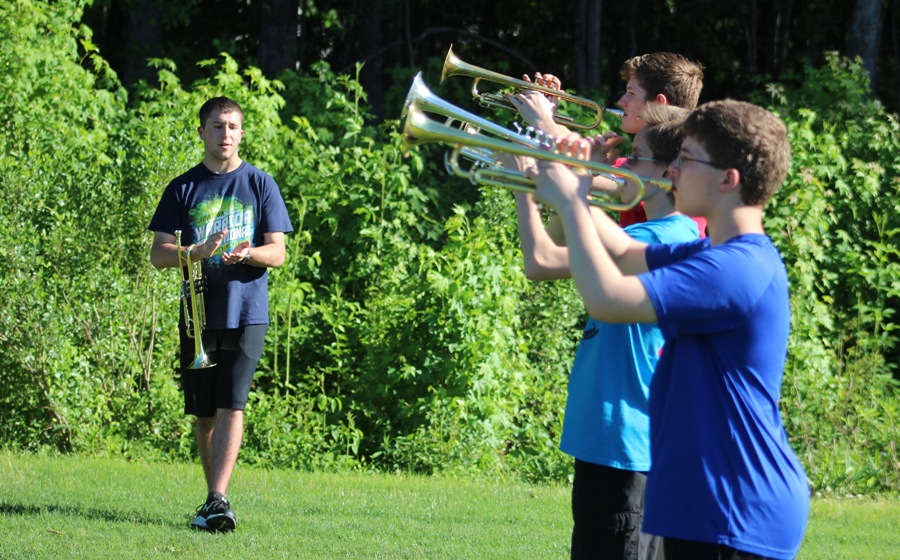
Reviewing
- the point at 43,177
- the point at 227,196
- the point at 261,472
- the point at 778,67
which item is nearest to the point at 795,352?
the point at 261,472

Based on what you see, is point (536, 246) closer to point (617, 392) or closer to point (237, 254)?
point (617, 392)

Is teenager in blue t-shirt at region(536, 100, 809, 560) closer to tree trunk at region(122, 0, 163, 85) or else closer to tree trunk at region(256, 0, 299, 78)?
tree trunk at region(256, 0, 299, 78)

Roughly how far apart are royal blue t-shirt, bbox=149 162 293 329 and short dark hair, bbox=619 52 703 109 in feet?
7.54

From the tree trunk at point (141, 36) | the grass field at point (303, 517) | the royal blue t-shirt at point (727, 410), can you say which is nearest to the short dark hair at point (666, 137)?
the royal blue t-shirt at point (727, 410)

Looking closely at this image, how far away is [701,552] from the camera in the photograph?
2400 millimetres

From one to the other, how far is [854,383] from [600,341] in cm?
544

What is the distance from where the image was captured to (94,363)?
759 centimetres

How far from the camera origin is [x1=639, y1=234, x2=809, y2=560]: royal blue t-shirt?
7.67 ft

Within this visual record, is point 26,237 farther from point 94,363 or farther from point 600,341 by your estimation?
point 600,341

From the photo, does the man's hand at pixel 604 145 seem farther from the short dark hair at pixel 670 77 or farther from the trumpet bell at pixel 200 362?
the trumpet bell at pixel 200 362

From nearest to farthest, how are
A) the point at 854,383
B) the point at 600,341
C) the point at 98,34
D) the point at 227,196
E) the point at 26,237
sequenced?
the point at 600,341
the point at 227,196
the point at 26,237
the point at 854,383
the point at 98,34

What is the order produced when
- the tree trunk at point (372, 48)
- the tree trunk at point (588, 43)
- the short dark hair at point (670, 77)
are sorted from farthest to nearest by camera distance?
the tree trunk at point (372, 48), the tree trunk at point (588, 43), the short dark hair at point (670, 77)

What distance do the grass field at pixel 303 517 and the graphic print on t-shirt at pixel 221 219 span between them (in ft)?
4.39

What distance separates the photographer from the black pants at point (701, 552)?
2.38 m
